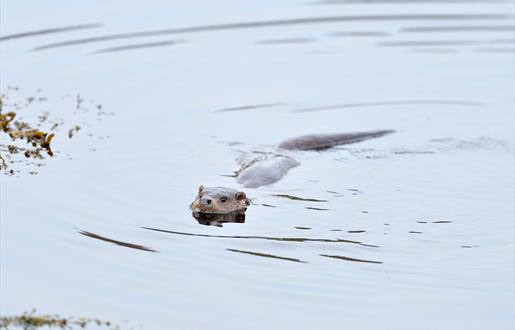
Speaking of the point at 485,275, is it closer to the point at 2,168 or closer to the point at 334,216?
the point at 334,216

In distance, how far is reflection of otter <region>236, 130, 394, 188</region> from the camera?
35.5 feet

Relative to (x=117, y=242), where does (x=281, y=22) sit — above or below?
above

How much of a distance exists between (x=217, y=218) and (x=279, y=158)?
1742 millimetres

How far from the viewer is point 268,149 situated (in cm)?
1191

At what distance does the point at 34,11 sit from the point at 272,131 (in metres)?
5.83

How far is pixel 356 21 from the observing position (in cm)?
1736

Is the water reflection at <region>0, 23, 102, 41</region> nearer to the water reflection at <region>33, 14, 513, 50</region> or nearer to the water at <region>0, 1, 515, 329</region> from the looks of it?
the water at <region>0, 1, 515, 329</region>

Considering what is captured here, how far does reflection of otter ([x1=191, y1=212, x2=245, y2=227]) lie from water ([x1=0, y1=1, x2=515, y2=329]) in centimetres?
13

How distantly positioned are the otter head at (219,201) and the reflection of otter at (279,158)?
66 cm

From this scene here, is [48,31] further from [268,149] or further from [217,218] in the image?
[217,218]

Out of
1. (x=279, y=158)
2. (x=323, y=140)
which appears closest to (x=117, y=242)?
(x=279, y=158)

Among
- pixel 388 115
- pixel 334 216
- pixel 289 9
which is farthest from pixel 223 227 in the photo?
pixel 289 9

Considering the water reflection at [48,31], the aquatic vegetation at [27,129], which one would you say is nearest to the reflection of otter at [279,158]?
the aquatic vegetation at [27,129]

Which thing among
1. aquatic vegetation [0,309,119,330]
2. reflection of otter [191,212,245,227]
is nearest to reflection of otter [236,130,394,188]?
reflection of otter [191,212,245,227]
